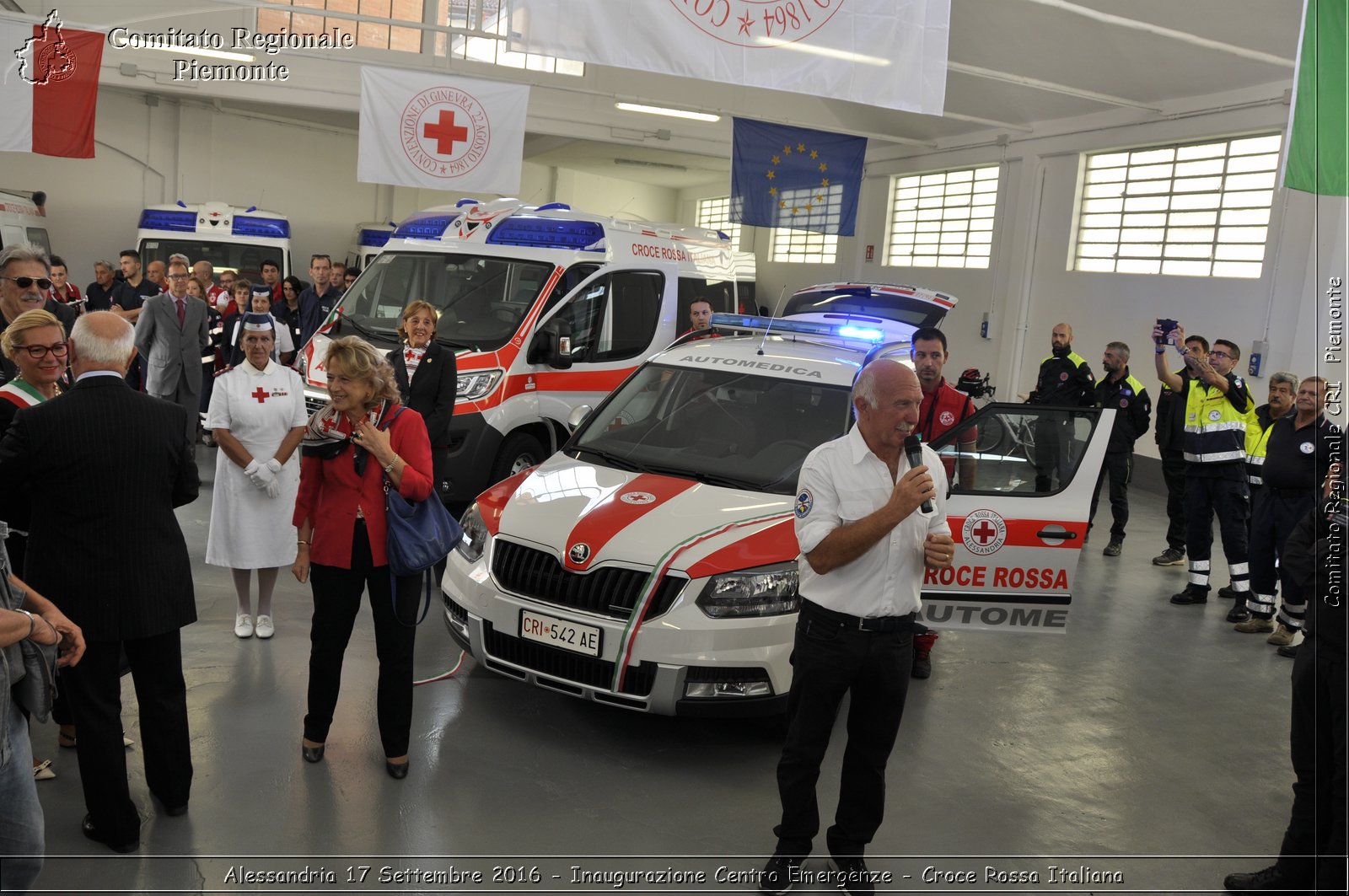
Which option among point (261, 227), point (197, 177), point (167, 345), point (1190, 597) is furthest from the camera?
point (197, 177)

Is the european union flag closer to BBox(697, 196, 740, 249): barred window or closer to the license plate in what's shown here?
BBox(697, 196, 740, 249): barred window

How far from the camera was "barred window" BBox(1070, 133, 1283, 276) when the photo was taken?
11.5m

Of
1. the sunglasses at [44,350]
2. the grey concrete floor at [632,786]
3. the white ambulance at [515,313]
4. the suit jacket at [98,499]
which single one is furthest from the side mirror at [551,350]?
the suit jacket at [98,499]

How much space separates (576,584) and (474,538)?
74cm

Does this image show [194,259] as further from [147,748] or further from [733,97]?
[147,748]

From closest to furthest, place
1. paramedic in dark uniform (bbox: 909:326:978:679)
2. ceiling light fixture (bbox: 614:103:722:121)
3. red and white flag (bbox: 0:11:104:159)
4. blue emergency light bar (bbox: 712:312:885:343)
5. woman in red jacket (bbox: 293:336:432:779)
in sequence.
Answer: woman in red jacket (bbox: 293:336:432:779) < paramedic in dark uniform (bbox: 909:326:978:679) < blue emergency light bar (bbox: 712:312:885:343) < red and white flag (bbox: 0:11:104:159) < ceiling light fixture (bbox: 614:103:722:121)

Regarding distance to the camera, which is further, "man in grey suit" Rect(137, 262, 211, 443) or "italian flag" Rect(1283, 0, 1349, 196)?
"man in grey suit" Rect(137, 262, 211, 443)

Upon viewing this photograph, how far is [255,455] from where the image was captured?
5184 millimetres

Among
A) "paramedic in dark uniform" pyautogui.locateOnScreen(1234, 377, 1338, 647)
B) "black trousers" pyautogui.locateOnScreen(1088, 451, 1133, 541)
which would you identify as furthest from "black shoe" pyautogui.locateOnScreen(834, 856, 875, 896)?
"black trousers" pyautogui.locateOnScreen(1088, 451, 1133, 541)

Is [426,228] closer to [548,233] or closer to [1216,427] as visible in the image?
[548,233]

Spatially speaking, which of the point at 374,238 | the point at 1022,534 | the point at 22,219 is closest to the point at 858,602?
the point at 1022,534

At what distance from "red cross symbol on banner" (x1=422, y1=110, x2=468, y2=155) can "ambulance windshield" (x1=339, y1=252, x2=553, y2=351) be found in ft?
3.47

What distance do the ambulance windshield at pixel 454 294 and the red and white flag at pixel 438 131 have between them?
0.75 meters

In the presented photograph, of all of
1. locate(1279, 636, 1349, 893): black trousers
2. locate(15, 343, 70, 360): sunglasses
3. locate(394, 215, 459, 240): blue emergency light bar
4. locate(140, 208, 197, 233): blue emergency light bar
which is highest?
locate(140, 208, 197, 233): blue emergency light bar
